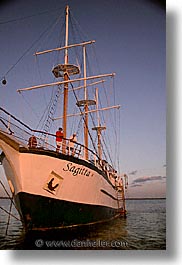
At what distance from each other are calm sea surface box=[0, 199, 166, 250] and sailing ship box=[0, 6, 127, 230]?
0.06 metres

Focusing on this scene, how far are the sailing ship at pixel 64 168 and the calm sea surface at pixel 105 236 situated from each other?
0.06 m

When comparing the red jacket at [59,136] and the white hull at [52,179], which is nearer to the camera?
the white hull at [52,179]

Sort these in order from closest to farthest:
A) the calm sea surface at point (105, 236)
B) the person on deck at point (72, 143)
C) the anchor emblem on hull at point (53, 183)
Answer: the calm sea surface at point (105, 236)
the anchor emblem on hull at point (53, 183)
the person on deck at point (72, 143)

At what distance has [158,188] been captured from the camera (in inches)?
80.7

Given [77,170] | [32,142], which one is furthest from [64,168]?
[32,142]

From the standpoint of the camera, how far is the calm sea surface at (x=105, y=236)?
2.00 m

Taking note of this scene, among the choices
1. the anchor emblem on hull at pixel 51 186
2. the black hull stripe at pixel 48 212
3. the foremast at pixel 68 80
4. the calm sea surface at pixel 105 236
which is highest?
the foremast at pixel 68 80

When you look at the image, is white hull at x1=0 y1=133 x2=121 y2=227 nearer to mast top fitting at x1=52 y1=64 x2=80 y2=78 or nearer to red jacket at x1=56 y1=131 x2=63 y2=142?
red jacket at x1=56 y1=131 x2=63 y2=142

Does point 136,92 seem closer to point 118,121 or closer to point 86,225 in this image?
point 118,121

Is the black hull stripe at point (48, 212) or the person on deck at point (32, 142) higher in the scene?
the person on deck at point (32, 142)

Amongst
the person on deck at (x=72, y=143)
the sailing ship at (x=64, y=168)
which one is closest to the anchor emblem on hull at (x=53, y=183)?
the sailing ship at (x=64, y=168)

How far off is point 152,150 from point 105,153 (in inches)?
10.4

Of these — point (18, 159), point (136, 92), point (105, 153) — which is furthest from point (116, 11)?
point (18, 159)

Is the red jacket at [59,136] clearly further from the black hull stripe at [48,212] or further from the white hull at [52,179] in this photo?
the black hull stripe at [48,212]
